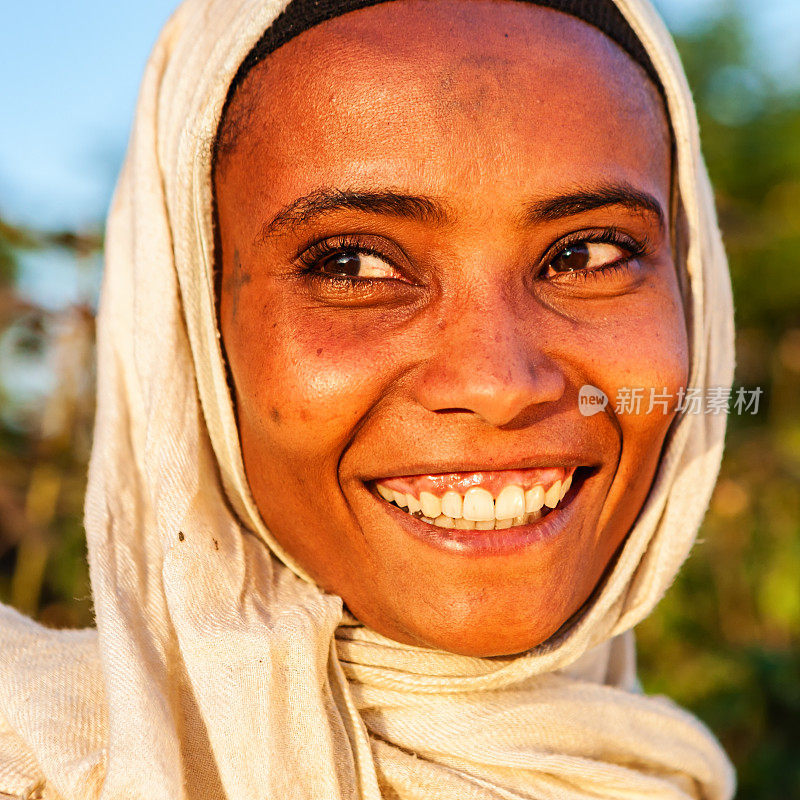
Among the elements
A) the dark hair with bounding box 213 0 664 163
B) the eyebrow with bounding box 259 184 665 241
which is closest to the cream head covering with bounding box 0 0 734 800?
the dark hair with bounding box 213 0 664 163

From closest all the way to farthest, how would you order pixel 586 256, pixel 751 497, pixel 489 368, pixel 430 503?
pixel 489 368 → pixel 430 503 → pixel 586 256 → pixel 751 497

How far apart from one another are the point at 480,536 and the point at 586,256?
0.55 metres

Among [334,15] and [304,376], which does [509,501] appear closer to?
[304,376]

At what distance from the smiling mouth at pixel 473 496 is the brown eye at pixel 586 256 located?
38 cm

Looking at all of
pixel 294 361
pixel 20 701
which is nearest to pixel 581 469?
pixel 294 361

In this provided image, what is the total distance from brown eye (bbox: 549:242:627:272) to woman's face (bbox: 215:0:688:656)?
18 millimetres

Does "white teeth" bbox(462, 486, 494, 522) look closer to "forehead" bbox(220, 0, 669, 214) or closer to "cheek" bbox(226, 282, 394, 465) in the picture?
"cheek" bbox(226, 282, 394, 465)

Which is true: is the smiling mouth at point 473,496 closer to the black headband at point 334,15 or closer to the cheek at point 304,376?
the cheek at point 304,376

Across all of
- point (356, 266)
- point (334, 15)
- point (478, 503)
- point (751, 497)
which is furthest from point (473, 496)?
point (751, 497)

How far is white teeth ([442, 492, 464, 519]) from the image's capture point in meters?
1.43

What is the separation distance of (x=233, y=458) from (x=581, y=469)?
24.8 inches

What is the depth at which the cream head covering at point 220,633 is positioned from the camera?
1404mm

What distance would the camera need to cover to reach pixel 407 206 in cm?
140

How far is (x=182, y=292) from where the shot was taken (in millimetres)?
1661
